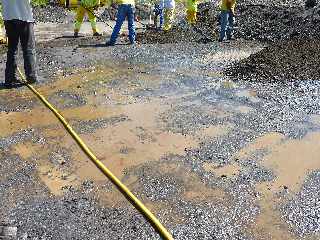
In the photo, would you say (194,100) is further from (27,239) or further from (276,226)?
(27,239)

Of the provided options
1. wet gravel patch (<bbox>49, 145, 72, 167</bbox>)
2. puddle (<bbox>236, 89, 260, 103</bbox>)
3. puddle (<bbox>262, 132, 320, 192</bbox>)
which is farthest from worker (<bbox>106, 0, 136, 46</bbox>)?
puddle (<bbox>262, 132, 320, 192</bbox>)

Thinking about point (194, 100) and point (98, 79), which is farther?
point (98, 79)

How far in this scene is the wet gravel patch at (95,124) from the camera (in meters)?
5.61

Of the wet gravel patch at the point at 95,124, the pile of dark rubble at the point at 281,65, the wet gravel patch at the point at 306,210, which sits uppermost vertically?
the pile of dark rubble at the point at 281,65

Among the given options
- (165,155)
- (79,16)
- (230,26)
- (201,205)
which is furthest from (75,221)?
(230,26)

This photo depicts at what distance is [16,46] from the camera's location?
7391mm

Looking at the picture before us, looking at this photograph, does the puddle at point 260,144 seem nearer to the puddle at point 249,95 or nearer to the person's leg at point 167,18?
the puddle at point 249,95

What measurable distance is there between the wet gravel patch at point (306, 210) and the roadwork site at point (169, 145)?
1cm

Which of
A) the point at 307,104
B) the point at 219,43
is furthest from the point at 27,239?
the point at 219,43

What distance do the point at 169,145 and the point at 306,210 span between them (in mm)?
1798

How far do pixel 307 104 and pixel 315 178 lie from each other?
Answer: 7.45 feet

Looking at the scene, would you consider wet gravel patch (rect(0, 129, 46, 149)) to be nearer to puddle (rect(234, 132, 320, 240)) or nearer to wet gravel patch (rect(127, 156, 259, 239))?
wet gravel patch (rect(127, 156, 259, 239))

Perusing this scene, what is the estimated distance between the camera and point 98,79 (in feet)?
25.6

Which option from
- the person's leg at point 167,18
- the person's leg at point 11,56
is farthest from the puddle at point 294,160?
the person's leg at point 167,18
